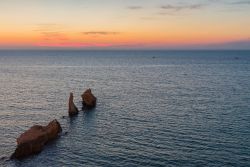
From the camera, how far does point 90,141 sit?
58594mm

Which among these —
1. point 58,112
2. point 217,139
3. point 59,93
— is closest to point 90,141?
point 217,139

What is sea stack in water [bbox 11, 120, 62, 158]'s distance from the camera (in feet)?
169

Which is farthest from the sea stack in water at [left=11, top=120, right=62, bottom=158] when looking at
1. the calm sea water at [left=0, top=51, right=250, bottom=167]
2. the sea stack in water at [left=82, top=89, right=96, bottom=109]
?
the sea stack in water at [left=82, top=89, right=96, bottom=109]

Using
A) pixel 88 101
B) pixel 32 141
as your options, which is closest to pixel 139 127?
pixel 32 141

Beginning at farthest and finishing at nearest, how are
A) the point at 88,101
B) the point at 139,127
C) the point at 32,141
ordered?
the point at 88,101
the point at 139,127
the point at 32,141

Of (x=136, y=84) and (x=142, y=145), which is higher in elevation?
(x=136, y=84)

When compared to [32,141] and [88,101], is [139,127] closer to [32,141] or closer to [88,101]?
[32,141]

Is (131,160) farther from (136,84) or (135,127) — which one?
(136,84)

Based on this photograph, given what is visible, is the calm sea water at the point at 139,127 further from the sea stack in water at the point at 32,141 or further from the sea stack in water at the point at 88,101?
the sea stack in water at the point at 88,101

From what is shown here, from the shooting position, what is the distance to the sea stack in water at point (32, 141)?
51469mm

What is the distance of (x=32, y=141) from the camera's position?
5309 cm

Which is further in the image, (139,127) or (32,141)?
(139,127)

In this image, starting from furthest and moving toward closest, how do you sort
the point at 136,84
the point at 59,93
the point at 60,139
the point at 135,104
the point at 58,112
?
the point at 136,84
the point at 59,93
the point at 135,104
the point at 58,112
the point at 60,139

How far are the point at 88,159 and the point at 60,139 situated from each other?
1177 cm
